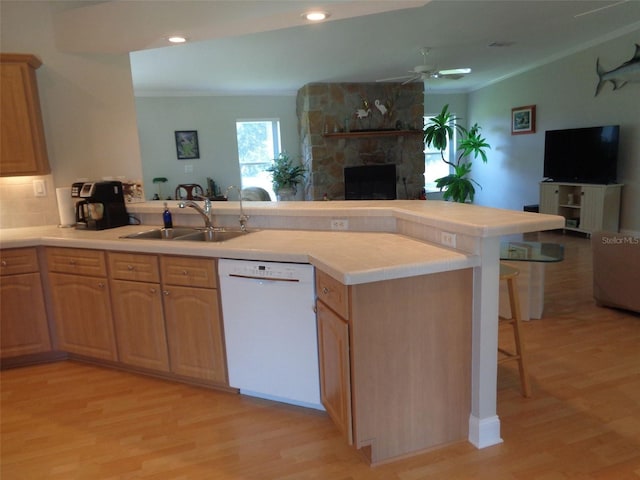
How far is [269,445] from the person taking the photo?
203 centimetres

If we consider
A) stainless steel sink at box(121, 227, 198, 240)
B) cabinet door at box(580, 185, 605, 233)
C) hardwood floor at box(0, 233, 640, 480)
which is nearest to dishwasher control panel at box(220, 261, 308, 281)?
hardwood floor at box(0, 233, 640, 480)

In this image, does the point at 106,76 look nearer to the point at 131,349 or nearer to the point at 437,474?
the point at 131,349

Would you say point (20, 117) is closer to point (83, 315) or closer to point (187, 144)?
point (83, 315)

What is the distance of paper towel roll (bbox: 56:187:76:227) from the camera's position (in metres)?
3.19

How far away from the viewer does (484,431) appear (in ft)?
6.40

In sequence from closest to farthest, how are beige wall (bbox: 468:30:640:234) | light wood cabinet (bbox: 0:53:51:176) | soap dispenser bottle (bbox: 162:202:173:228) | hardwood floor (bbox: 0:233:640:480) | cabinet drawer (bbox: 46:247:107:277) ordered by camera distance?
hardwood floor (bbox: 0:233:640:480)
cabinet drawer (bbox: 46:247:107:277)
light wood cabinet (bbox: 0:53:51:176)
soap dispenser bottle (bbox: 162:202:173:228)
beige wall (bbox: 468:30:640:234)

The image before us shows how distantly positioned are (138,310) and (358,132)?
5315mm

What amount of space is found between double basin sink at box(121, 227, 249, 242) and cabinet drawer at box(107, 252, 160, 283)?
8.0 inches

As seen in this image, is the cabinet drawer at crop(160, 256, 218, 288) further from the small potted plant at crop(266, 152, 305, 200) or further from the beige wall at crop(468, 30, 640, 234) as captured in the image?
the beige wall at crop(468, 30, 640, 234)

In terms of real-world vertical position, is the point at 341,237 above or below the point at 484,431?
above

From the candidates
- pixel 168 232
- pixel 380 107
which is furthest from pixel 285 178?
pixel 168 232

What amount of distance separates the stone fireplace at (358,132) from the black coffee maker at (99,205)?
4.33 meters

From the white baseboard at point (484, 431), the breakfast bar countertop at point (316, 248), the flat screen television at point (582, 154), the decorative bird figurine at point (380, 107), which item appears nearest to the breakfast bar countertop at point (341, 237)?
the breakfast bar countertop at point (316, 248)

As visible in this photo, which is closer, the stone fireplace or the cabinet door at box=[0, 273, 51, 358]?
the cabinet door at box=[0, 273, 51, 358]
